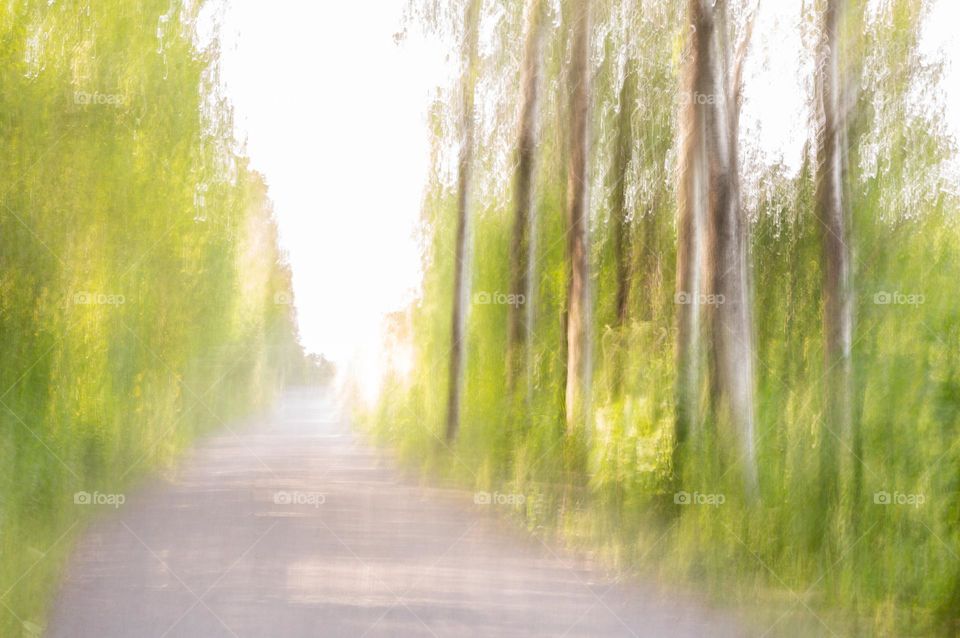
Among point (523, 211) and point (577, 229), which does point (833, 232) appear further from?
point (523, 211)

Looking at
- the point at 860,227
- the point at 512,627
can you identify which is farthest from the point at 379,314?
the point at 860,227

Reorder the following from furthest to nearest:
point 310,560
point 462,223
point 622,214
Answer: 1. point 622,214
2. point 462,223
3. point 310,560

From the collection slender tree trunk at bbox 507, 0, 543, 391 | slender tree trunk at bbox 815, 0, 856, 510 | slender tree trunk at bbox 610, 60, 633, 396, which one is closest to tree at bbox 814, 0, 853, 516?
slender tree trunk at bbox 815, 0, 856, 510

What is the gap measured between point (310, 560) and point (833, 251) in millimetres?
2718

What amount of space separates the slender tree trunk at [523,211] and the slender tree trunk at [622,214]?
0.43 m

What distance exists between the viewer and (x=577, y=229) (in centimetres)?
434

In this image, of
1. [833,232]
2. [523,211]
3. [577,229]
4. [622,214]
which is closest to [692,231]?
[622,214]

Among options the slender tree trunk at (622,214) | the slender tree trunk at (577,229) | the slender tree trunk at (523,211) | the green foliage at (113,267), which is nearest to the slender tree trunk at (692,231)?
the slender tree trunk at (622,214)

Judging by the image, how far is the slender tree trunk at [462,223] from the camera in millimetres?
4047

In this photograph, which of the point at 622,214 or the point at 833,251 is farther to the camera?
the point at 622,214

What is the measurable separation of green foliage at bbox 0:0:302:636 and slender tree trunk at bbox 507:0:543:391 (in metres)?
1.00

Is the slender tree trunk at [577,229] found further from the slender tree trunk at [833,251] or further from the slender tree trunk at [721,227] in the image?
the slender tree trunk at [833,251]

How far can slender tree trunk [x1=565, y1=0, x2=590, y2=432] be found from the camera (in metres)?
4.21

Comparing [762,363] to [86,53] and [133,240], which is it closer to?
[133,240]
